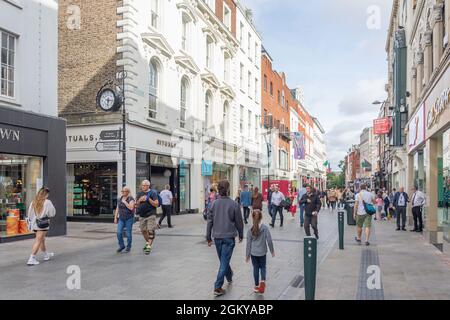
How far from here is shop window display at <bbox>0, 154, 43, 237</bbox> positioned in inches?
482

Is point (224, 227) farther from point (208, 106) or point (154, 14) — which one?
point (208, 106)

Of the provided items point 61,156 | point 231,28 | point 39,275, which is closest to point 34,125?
point 61,156

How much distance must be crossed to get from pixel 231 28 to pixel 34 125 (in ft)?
70.6

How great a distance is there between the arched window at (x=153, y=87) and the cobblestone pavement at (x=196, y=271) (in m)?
8.69

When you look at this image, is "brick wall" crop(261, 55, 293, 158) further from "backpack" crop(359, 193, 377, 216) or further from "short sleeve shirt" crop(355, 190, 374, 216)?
"backpack" crop(359, 193, 377, 216)

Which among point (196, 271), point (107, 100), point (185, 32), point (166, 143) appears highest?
point (185, 32)

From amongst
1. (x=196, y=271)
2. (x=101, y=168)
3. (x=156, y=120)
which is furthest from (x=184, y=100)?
(x=196, y=271)

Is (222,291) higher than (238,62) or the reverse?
the reverse

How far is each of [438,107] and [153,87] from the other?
43.5 feet

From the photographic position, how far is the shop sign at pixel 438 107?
9820mm

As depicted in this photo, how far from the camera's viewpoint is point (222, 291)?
6582mm

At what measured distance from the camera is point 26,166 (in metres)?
13.0
